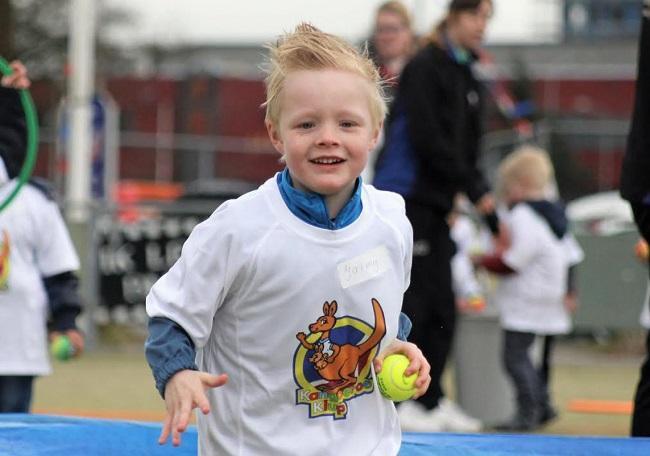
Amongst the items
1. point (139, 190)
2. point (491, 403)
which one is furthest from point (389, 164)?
point (139, 190)

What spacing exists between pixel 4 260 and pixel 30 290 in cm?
17

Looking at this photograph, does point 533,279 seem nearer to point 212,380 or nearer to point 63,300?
point 63,300

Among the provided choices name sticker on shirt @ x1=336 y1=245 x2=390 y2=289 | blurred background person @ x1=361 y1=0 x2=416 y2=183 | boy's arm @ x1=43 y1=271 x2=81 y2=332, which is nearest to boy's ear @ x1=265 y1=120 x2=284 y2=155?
name sticker on shirt @ x1=336 y1=245 x2=390 y2=289

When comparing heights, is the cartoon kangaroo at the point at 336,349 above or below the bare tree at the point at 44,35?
below

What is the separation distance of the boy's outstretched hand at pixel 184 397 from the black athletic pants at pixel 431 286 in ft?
12.9

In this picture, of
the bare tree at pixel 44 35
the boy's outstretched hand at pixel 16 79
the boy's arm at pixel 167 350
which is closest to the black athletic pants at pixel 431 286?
the boy's outstretched hand at pixel 16 79

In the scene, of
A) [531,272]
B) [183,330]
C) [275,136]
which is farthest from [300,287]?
[531,272]

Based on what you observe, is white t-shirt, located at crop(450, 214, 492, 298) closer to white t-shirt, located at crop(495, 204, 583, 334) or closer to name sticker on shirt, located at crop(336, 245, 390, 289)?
white t-shirt, located at crop(495, 204, 583, 334)

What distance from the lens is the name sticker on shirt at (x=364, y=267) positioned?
3.41m

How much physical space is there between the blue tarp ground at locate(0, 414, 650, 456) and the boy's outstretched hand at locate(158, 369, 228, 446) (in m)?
1.36

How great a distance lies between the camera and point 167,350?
3.24 meters

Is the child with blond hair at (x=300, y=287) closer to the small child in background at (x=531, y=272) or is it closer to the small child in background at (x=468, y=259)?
the small child in background at (x=531, y=272)

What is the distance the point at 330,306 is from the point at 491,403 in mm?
5406

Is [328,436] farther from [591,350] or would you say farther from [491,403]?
[591,350]
